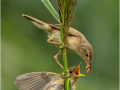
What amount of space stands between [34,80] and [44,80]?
0.56ft

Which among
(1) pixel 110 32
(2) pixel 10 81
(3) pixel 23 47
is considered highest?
(1) pixel 110 32

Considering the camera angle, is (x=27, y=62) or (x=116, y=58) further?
(x=116, y=58)

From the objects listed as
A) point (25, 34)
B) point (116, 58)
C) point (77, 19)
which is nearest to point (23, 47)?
point (25, 34)

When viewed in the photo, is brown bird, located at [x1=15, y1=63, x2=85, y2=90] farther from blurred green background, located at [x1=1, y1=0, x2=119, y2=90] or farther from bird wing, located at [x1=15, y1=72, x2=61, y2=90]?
blurred green background, located at [x1=1, y1=0, x2=119, y2=90]

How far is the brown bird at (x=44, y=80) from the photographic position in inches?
111

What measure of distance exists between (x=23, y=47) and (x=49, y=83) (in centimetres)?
156

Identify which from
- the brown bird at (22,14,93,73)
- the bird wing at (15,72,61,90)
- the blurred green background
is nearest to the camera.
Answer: the bird wing at (15,72,61,90)

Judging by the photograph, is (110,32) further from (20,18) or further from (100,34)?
(20,18)

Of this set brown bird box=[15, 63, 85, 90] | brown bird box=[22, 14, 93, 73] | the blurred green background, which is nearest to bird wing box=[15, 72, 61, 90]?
brown bird box=[15, 63, 85, 90]

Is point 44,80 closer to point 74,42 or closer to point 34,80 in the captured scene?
point 34,80

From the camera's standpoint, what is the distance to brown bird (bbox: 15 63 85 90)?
9.24ft

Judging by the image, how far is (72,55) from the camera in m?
4.43

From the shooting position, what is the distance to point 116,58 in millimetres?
4418

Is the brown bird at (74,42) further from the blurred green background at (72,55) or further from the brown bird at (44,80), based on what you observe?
the blurred green background at (72,55)
